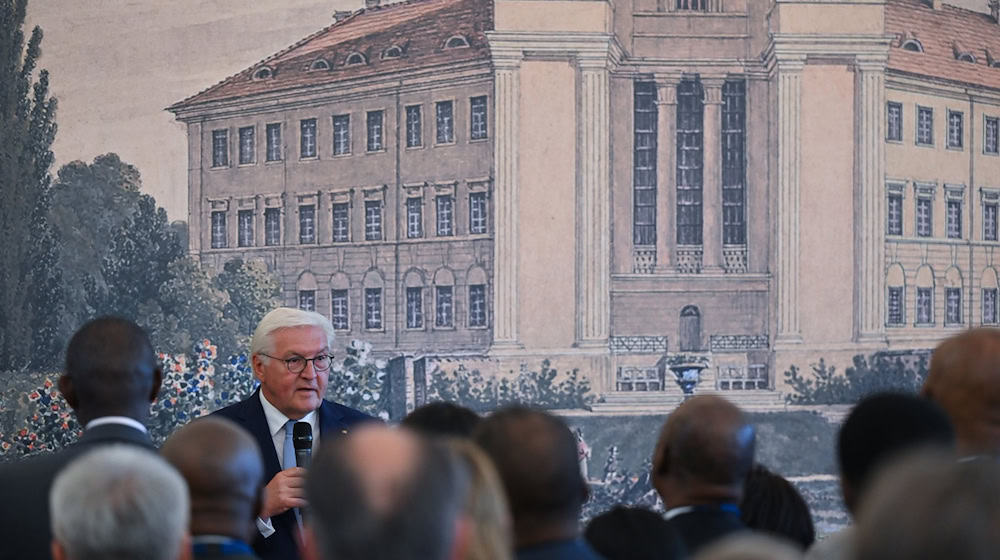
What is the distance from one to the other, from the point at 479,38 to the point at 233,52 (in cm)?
208

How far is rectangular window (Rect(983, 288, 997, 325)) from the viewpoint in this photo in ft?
35.9

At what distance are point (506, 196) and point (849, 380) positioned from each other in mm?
3094

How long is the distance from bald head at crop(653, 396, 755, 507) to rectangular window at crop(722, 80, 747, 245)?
732 cm

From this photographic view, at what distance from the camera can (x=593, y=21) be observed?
1053 cm

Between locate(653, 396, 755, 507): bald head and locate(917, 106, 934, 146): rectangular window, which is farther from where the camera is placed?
locate(917, 106, 934, 146): rectangular window

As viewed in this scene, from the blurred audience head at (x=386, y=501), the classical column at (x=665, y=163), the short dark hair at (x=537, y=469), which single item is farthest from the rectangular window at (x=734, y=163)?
the blurred audience head at (x=386, y=501)

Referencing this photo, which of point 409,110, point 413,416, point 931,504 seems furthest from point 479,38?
point 931,504

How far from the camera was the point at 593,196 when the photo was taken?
10547 mm

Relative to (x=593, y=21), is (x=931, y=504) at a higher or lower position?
lower

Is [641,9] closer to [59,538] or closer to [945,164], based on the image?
[945,164]

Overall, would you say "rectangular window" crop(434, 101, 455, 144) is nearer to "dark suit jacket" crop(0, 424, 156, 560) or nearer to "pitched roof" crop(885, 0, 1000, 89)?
"pitched roof" crop(885, 0, 1000, 89)

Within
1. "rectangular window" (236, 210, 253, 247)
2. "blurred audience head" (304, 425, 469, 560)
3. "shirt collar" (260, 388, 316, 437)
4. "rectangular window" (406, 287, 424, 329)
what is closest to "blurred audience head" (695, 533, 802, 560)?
"blurred audience head" (304, 425, 469, 560)

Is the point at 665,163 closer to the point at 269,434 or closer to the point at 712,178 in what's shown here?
the point at 712,178

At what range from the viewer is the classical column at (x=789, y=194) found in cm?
→ 1055
